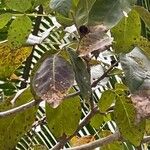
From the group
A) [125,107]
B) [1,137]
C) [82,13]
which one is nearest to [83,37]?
[82,13]

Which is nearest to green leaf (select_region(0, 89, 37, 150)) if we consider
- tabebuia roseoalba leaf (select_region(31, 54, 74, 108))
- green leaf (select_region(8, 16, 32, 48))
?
green leaf (select_region(8, 16, 32, 48))

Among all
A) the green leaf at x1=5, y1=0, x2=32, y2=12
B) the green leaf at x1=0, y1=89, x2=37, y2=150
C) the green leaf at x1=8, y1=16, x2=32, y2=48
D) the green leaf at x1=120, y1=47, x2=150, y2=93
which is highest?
the green leaf at x1=5, y1=0, x2=32, y2=12

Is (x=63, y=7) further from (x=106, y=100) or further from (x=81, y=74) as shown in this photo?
(x=106, y=100)

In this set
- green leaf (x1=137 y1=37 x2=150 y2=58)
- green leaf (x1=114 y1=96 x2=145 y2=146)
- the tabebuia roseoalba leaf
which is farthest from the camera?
green leaf (x1=114 y1=96 x2=145 y2=146)

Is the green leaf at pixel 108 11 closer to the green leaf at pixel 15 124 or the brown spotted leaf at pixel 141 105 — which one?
the brown spotted leaf at pixel 141 105

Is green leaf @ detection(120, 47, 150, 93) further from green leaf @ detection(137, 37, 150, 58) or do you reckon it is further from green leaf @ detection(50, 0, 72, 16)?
green leaf @ detection(50, 0, 72, 16)

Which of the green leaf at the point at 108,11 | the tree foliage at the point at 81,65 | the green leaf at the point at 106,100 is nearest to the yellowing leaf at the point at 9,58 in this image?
the tree foliage at the point at 81,65

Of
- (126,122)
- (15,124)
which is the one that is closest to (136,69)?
(126,122)
